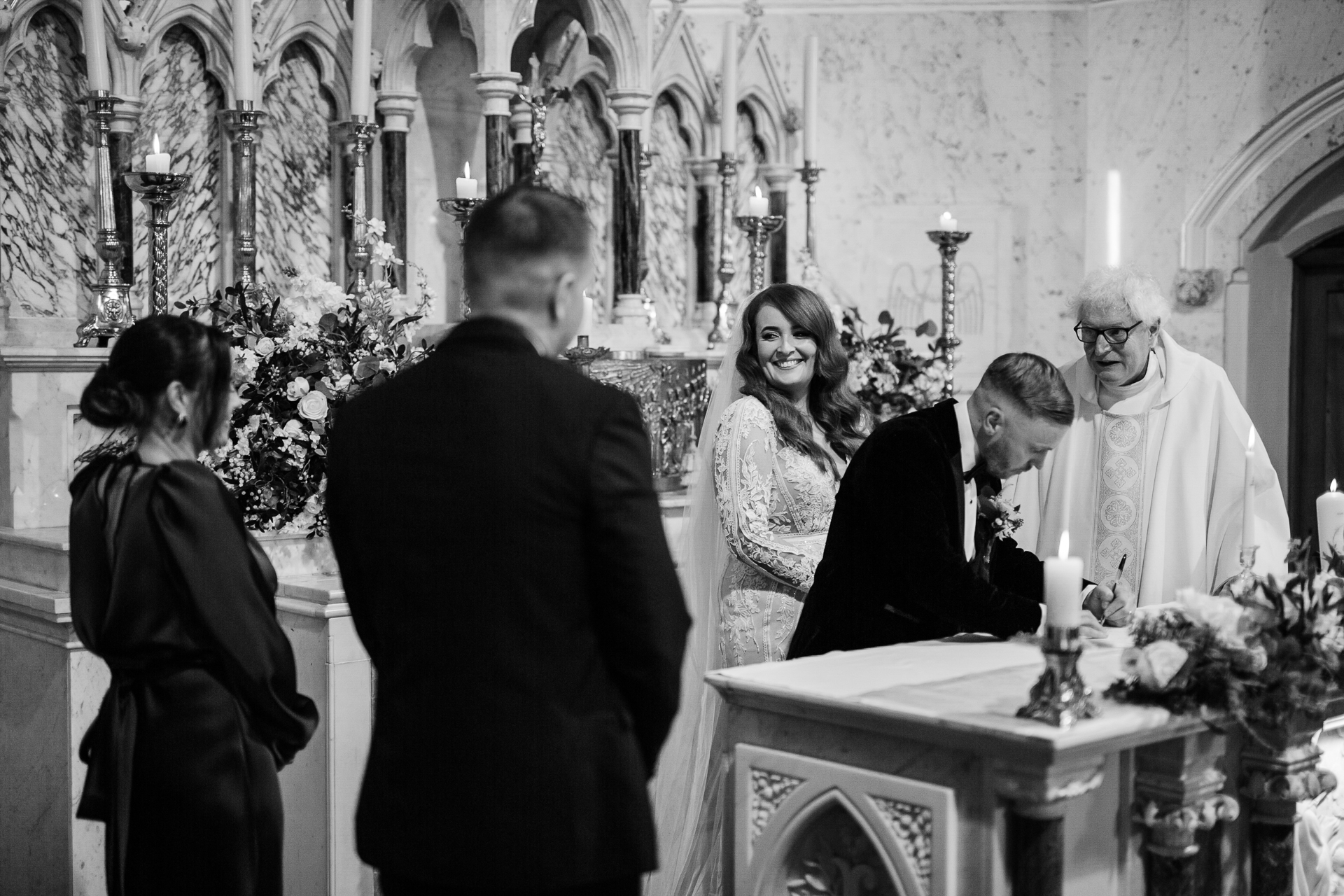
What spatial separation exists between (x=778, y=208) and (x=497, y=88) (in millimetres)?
1793

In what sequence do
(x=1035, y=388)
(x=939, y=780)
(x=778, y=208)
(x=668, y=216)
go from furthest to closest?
(x=778, y=208)
(x=668, y=216)
(x=1035, y=388)
(x=939, y=780)

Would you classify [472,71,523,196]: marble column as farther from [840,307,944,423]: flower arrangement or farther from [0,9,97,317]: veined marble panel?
[840,307,944,423]: flower arrangement

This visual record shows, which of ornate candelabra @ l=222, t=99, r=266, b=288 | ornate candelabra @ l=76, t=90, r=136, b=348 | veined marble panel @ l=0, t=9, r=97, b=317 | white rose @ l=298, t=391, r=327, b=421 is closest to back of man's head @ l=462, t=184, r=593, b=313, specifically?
white rose @ l=298, t=391, r=327, b=421

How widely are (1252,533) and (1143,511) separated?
560mm

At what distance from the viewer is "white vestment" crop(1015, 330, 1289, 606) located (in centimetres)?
425

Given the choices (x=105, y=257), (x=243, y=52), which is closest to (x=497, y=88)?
(x=243, y=52)

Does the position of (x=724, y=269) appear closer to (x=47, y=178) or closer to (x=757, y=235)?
(x=757, y=235)

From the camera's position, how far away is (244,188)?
4902 millimetres

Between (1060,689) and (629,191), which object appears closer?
(1060,689)

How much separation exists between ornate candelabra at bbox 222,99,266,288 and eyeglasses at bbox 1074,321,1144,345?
8.06 ft

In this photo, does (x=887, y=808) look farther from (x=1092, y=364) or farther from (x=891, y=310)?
(x=891, y=310)

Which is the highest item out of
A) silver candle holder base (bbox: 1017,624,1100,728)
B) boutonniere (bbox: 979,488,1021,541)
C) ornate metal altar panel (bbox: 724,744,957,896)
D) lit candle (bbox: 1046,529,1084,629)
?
boutonniere (bbox: 979,488,1021,541)

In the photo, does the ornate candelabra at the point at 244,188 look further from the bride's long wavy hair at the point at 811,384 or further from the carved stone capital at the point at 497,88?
the bride's long wavy hair at the point at 811,384

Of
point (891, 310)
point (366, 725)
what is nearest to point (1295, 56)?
point (891, 310)
